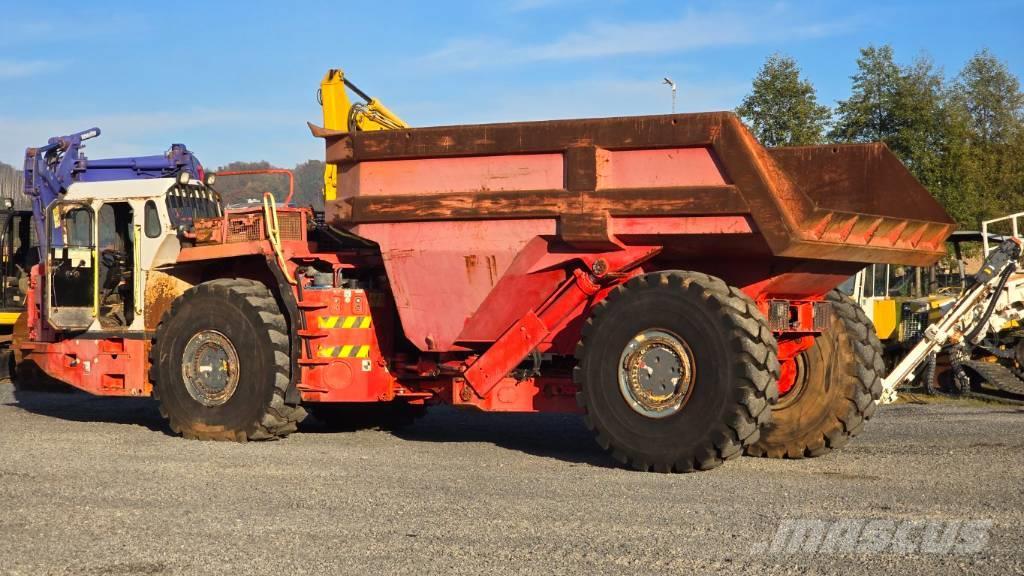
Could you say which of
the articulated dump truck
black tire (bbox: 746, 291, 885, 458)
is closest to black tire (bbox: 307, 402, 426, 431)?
the articulated dump truck

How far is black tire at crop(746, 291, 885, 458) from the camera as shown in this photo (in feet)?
33.6

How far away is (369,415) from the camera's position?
42.8 ft

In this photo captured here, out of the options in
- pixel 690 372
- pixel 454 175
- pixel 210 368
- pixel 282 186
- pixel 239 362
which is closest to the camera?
pixel 690 372

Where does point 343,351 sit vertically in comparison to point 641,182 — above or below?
below

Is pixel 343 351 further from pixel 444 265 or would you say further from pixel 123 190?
pixel 123 190

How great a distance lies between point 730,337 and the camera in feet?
29.5

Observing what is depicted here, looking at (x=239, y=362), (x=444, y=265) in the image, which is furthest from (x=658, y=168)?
(x=239, y=362)

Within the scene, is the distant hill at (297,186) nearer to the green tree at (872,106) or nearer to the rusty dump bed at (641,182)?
the rusty dump bed at (641,182)

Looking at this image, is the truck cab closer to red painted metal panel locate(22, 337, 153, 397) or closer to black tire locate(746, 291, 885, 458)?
red painted metal panel locate(22, 337, 153, 397)

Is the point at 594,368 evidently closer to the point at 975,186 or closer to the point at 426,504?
the point at 426,504

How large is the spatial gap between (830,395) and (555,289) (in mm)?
2333

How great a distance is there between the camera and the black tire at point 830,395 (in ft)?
33.6

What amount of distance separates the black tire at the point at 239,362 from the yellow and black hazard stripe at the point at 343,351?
35cm

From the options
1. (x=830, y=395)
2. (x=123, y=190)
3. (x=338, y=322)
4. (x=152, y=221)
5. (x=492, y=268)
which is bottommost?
(x=830, y=395)
